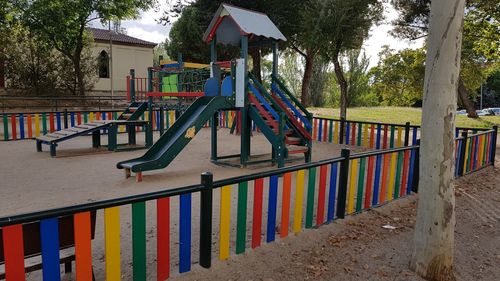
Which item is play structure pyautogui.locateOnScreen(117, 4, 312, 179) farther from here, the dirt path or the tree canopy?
the tree canopy

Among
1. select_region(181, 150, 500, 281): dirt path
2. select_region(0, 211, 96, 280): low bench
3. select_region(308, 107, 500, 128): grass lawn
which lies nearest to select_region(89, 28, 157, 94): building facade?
select_region(308, 107, 500, 128): grass lawn

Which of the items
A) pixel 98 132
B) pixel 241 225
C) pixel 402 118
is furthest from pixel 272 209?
pixel 402 118

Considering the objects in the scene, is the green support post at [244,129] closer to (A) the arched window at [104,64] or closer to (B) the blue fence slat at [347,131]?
(B) the blue fence slat at [347,131]

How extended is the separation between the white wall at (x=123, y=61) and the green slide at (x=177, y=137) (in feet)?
81.3

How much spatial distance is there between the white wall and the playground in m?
18.0

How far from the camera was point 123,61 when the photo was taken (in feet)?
105

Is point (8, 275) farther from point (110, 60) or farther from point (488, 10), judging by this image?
point (110, 60)

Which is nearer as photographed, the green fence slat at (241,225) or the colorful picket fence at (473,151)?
the green fence slat at (241,225)

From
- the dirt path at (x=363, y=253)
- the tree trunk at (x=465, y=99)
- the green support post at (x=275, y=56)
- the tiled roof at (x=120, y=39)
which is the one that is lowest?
the dirt path at (x=363, y=253)

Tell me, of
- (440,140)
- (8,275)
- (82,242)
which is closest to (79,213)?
(82,242)

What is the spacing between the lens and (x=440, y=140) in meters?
3.36

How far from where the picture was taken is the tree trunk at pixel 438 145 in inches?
126

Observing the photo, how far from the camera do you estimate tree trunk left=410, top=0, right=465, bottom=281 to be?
3191mm

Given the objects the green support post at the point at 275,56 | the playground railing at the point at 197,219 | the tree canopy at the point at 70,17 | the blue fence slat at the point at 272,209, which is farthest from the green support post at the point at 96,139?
the tree canopy at the point at 70,17
